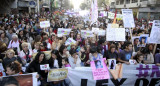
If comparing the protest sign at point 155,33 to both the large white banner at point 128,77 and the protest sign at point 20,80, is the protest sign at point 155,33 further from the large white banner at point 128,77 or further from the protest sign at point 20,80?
the protest sign at point 20,80

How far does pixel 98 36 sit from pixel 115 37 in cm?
266

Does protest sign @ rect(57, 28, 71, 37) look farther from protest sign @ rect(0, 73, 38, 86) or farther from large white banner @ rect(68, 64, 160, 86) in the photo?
protest sign @ rect(0, 73, 38, 86)

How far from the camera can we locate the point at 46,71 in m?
3.58

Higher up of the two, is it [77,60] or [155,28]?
[155,28]

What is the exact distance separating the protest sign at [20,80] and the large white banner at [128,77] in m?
1.06

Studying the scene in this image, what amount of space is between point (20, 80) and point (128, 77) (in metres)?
2.83

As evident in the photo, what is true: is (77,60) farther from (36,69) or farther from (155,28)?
(155,28)

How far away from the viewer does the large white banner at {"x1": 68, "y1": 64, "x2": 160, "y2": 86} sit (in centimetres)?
393

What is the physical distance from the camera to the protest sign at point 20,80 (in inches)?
112

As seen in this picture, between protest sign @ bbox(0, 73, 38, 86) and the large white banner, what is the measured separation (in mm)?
1056

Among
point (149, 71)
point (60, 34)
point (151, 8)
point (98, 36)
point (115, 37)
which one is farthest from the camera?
point (151, 8)

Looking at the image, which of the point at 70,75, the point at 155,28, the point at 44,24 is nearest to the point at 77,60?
the point at 70,75

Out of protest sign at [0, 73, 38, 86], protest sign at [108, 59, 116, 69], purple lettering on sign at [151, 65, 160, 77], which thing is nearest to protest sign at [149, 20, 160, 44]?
purple lettering on sign at [151, 65, 160, 77]

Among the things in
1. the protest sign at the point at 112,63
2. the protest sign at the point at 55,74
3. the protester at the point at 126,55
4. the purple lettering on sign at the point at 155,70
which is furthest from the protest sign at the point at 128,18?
the protest sign at the point at 55,74
